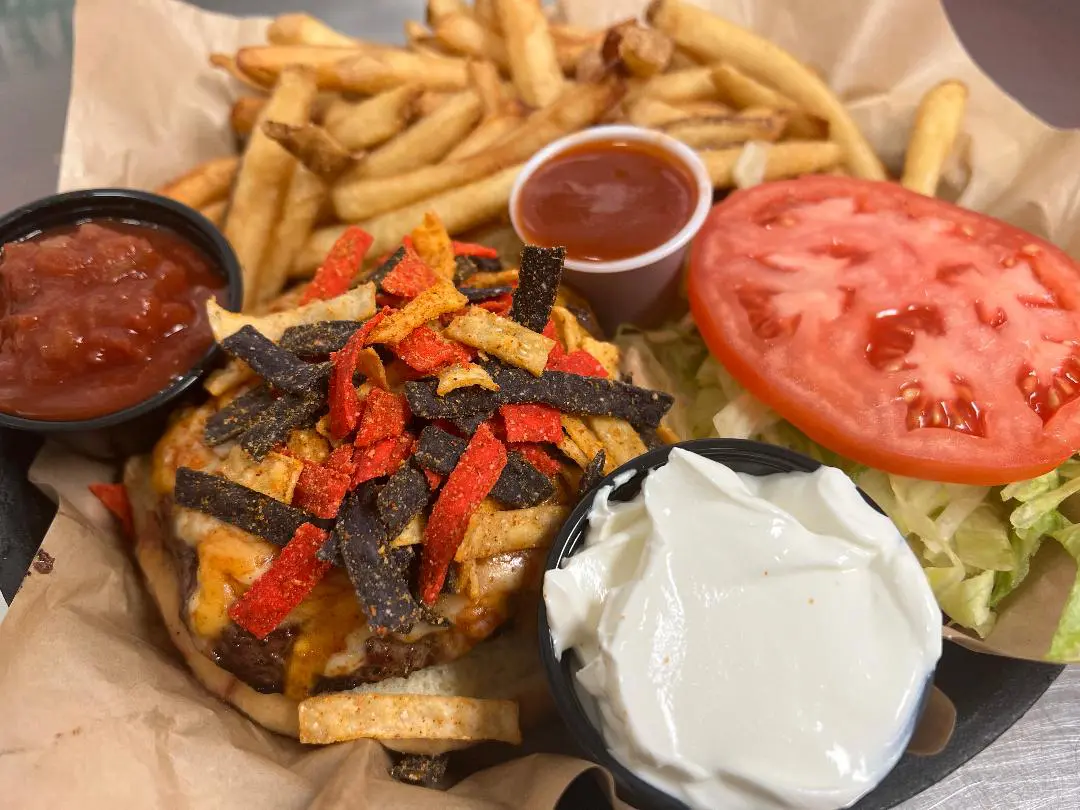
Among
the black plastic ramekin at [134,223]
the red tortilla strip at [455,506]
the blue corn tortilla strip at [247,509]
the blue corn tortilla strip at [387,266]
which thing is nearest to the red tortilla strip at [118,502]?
the black plastic ramekin at [134,223]

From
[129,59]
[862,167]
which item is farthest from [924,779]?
[129,59]

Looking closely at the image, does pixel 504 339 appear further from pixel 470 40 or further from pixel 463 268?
pixel 470 40

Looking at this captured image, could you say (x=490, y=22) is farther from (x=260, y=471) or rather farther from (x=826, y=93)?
(x=260, y=471)

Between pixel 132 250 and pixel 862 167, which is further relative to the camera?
pixel 862 167

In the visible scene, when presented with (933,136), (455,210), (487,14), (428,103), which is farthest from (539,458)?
(487,14)

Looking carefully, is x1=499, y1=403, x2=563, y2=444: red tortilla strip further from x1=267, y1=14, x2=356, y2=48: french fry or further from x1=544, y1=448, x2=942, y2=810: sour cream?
x1=267, y1=14, x2=356, y2=48: french fry
